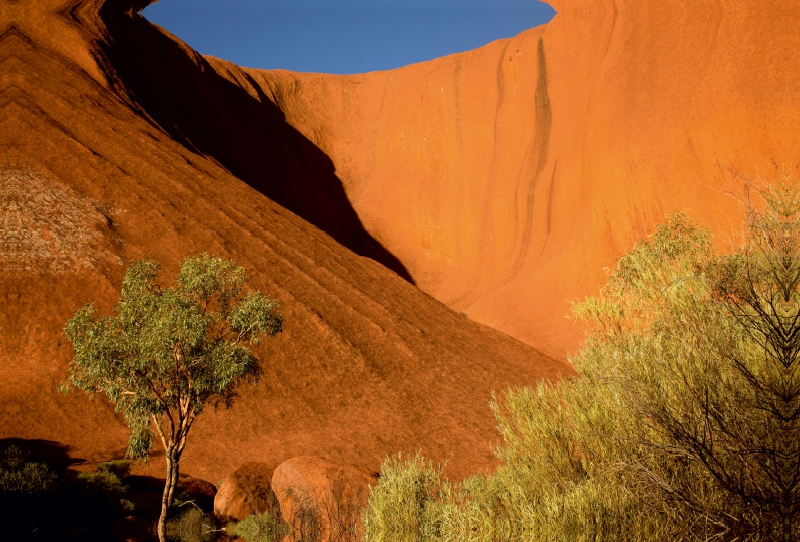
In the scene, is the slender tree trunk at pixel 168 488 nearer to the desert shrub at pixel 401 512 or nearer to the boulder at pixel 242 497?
the boulder at pixel 242 497

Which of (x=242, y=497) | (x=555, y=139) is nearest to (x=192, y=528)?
(x=242, y=497)

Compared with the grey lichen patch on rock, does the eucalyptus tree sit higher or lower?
lower

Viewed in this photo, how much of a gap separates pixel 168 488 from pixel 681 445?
788cm

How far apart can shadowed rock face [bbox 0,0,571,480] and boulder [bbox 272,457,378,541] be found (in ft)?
19.0

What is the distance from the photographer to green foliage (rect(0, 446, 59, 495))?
9.93 metres

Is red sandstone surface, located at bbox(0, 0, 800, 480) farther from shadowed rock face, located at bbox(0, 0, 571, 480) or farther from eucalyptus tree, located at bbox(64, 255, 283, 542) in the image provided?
eucalyptus tree, located at bbox(64, 255, 283, 542)

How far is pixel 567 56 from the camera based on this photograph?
40.2 meters

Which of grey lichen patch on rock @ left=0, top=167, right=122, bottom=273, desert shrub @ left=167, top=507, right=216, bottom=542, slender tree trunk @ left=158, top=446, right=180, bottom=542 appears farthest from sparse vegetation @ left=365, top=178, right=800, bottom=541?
grey lichen patch on rock @ left=0, top=167, right=122, bottom=273

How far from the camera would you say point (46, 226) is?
65.5 feet

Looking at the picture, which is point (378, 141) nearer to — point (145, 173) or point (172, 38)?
point (172, 38)

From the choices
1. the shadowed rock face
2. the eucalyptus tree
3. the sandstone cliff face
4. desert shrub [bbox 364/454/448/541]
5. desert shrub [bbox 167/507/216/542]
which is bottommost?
desert shrub [bbox 167/507/216/542]

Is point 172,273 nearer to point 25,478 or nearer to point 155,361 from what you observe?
point 25,478

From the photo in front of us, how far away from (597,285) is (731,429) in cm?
2556

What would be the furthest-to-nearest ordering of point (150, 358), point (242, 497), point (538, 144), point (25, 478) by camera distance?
1. point (538, 144)
2. point (242, 497)
3. point (25, 478)
4. point (150, 358)
